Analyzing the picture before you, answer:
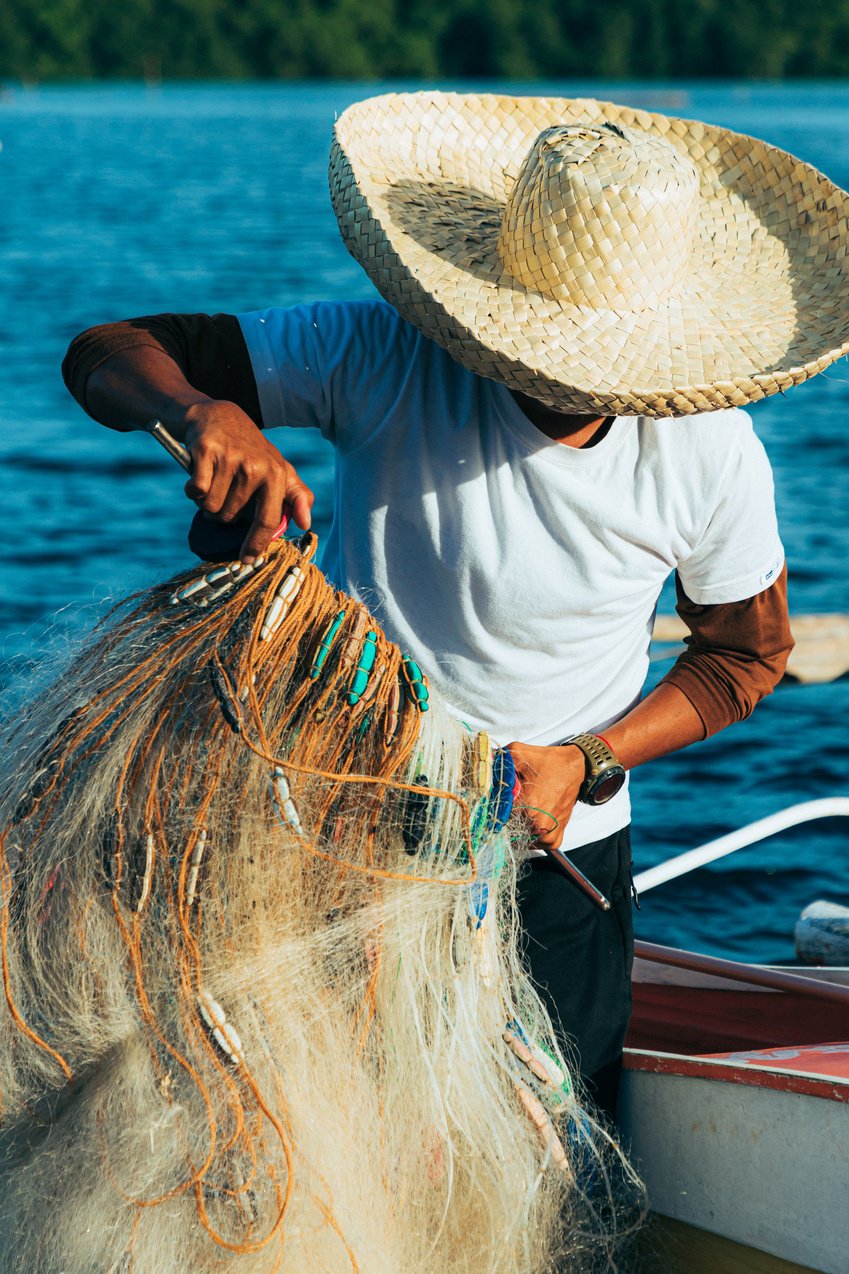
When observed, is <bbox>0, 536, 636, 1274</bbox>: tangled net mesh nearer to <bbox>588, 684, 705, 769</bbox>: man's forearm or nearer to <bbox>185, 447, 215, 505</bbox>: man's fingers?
<bbox>185, 447, 215, 505</bbox>: man's fingers

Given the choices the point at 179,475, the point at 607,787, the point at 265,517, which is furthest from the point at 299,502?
the point at 179,475

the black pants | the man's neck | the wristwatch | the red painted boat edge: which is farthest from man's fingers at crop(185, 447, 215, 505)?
the red painted boat edge

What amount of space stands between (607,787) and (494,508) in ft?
1.71

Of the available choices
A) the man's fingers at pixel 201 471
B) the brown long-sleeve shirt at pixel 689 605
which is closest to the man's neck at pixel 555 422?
the brown long-sleeve shirt at pixel 689 605

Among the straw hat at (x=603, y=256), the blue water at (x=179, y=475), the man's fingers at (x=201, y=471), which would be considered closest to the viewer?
the man's fingers at (x=201, y=471)

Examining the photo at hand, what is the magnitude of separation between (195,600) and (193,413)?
28 centimetres

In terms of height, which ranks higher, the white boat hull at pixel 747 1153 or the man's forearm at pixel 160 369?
the man's forearm at pixel 160 369

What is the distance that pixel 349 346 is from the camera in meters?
2.51

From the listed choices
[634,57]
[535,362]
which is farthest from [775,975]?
[634,57]

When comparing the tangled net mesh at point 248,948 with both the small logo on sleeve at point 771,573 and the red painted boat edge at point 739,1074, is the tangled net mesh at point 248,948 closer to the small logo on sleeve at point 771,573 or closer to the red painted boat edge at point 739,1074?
the red painted boat edge at point 739,1074

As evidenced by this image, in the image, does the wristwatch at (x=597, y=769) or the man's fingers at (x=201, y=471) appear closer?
the man's fingers at (x=201, y=471)

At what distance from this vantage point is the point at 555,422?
247 cm

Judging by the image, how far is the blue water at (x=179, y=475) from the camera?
641 cm

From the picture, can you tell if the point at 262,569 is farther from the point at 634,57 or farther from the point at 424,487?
the point at 634,57
